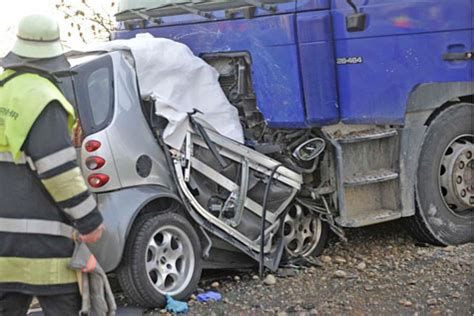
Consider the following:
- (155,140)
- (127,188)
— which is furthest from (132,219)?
(155,140)

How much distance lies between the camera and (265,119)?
619cm

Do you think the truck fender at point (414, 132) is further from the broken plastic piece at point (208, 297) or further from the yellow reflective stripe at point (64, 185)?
the yellow reflective stripe at point (64, 185)

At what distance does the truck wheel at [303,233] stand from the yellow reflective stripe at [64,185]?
267 cm

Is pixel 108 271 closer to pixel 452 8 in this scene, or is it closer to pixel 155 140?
pixel 155 140

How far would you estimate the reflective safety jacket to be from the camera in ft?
11.9

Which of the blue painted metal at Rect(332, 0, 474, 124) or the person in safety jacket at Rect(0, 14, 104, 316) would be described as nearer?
the person in safety jacket at Rect(0, 14, 104, 316)

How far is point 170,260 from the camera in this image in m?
5.43

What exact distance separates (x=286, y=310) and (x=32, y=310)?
1585 mm

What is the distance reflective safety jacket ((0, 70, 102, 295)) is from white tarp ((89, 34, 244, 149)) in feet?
5.73

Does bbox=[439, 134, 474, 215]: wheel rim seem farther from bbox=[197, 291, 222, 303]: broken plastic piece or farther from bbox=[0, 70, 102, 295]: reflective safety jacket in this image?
bbox=[0, 70, 102, 295]: reflective safety jacket

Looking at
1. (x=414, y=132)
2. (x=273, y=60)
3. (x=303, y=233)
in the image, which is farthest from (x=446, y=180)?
(x=273, y=60)

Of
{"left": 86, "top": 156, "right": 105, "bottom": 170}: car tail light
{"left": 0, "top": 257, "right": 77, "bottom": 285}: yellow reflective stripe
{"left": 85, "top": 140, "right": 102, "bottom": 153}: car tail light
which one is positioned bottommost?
{"left": 0, "top": 257, "right": 77, "bottom": 285}: yellow reflective stripe

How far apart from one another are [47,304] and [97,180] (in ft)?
4.36

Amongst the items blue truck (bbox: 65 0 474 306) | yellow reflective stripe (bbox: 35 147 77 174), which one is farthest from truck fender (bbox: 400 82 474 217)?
yellow reflective stripe (bbox: 35 147 77 174)
